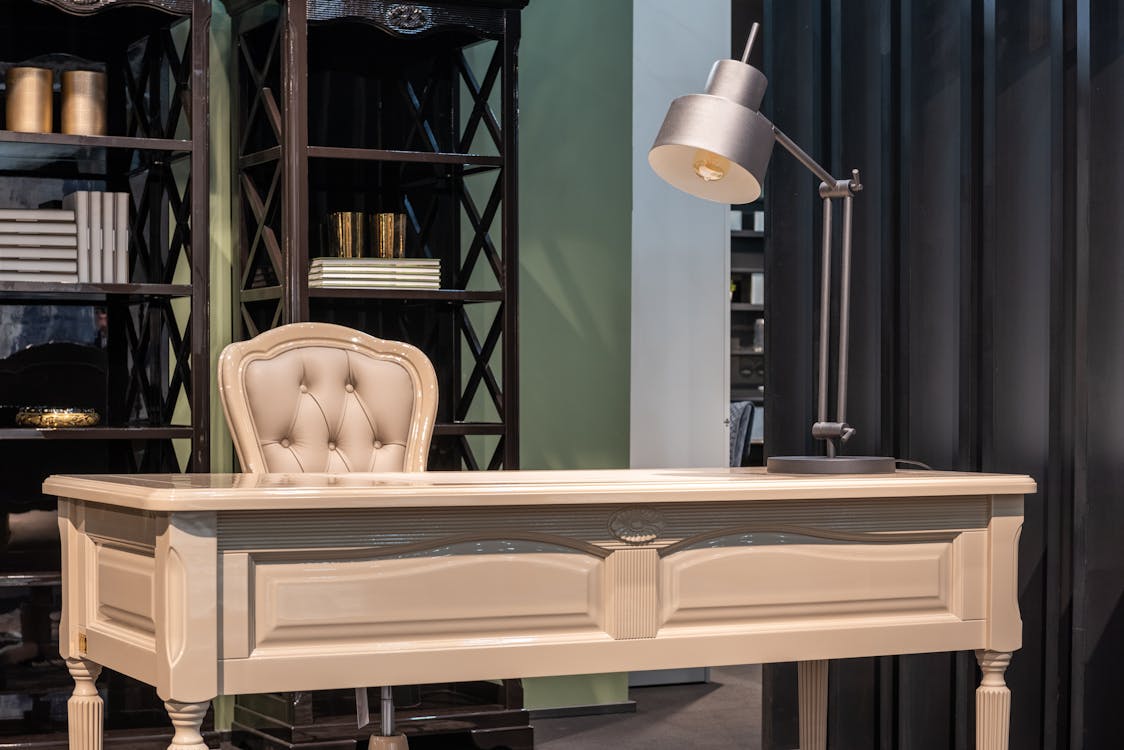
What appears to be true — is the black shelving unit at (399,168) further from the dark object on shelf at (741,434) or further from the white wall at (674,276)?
the dark object on shelf at (741,434)

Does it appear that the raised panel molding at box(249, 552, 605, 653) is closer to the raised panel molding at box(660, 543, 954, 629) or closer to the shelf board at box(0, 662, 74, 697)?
the raised panel molding at box(660, 543, 954, 629)

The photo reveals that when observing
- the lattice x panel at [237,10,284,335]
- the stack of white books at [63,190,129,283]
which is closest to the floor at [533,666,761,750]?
the lattice x panel at [237,10,284,335]

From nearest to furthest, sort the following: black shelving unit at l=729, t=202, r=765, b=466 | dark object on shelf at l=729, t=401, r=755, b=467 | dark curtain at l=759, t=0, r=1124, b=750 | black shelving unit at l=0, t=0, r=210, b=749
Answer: dark curtain at l=759, t=0, r=1124, b=750 → black shelving unit at l=0, t=0, r=210, b=749 → dark object on shelf at l=729, t=401, r=755, b=467 → black shelving unit at l=729, t=202, r=765, b=466

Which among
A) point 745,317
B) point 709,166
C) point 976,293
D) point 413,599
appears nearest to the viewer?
point 413,599

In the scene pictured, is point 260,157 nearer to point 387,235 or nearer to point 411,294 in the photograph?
point 387,235

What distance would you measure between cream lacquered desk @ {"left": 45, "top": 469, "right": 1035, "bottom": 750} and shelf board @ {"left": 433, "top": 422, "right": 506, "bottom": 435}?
4.24 ft

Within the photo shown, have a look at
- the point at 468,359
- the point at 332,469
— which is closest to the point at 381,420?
the point at 332,469

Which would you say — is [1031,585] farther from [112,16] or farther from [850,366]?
[112,16]

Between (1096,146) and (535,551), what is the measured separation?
1.61 metres

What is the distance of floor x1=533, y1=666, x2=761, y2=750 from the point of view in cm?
391

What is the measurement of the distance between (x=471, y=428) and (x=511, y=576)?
168 cm

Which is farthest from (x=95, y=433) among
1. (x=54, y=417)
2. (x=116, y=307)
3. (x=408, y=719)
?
(x=408, y=719)

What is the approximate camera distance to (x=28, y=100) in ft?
11.4

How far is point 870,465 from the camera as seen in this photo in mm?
2461
